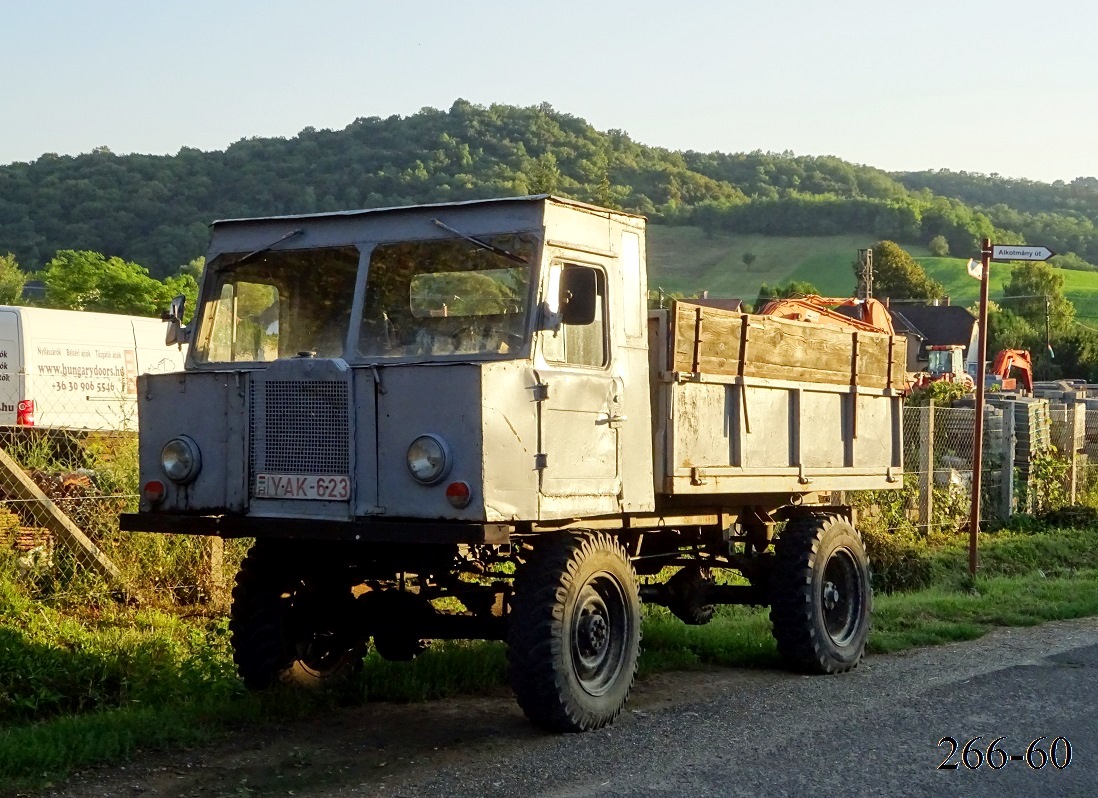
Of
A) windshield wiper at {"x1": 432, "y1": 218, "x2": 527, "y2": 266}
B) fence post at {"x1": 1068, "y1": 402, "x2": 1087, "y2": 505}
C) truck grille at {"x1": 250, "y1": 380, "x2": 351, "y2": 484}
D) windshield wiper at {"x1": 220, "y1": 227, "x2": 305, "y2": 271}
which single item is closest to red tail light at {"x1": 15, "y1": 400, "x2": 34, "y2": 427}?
windshield wiper at {"x1": 220, "y1": 227, "x2": 305, "y2": 271}

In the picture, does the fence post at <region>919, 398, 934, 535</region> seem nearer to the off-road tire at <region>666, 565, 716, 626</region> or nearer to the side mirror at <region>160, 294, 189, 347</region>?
the off-road tire at <region>666, 565, 716, 626</region>

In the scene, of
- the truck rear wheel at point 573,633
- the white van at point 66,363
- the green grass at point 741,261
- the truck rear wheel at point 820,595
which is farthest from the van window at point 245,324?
the green grass at point 741,261

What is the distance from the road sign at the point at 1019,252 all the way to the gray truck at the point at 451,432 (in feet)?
18.1

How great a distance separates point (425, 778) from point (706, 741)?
1608 mm

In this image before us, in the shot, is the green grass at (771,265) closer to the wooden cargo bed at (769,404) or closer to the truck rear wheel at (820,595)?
the wooden cargo bed at (769,404)

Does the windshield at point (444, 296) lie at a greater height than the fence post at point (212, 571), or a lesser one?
greater

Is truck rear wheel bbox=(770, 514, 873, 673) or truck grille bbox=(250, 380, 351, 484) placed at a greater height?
truck grille bbox=(250, 380, 351, 484)

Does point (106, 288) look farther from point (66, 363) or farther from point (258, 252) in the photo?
point (258, 252)

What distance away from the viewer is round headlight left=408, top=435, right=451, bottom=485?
266 inches

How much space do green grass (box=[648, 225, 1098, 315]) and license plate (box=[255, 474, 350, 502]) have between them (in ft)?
261

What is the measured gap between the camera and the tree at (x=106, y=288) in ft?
158

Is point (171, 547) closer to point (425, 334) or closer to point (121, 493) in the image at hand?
point (121, 493)

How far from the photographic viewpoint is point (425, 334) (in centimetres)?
771

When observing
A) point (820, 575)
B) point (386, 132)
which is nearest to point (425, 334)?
point (820, 575)
